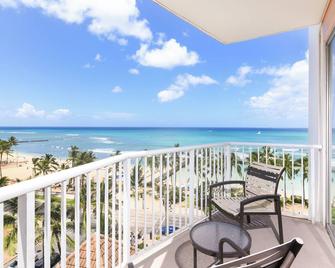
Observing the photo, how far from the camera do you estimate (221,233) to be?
1.92 m

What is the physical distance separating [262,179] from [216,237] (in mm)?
1342

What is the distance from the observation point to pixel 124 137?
2841cm

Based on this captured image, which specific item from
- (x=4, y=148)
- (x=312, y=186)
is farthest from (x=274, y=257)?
(x=4, y=148)

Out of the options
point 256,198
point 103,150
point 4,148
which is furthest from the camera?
point 103,150

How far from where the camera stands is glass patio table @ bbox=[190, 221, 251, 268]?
1596 millimetres

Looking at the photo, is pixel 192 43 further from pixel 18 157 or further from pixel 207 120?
pixel 18 157

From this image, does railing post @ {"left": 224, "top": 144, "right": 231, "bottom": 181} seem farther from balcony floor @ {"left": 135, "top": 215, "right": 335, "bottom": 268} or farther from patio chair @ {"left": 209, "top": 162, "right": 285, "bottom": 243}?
balcony floor @ {"left": 135, "top": 215, "right": 335, "bottom": 268}

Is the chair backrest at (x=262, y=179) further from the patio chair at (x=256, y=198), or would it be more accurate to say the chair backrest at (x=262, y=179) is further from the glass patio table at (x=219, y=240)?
the glass patio table at (x=219, y=240)

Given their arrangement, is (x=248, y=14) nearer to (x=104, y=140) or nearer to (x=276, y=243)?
(x=276, y=243)

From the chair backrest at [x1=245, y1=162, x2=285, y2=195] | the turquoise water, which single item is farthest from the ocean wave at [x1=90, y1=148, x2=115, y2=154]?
the chair backrest at [x1=245, y1=162, x2=285, y2=195]

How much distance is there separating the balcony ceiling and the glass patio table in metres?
2.43

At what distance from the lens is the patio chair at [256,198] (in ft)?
7.90

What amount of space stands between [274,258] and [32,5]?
3141cm

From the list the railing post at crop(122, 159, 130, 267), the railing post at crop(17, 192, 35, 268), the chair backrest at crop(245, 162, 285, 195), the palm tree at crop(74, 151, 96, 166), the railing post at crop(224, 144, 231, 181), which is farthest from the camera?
the palm tree at crop(74, 151, 96, 166)
